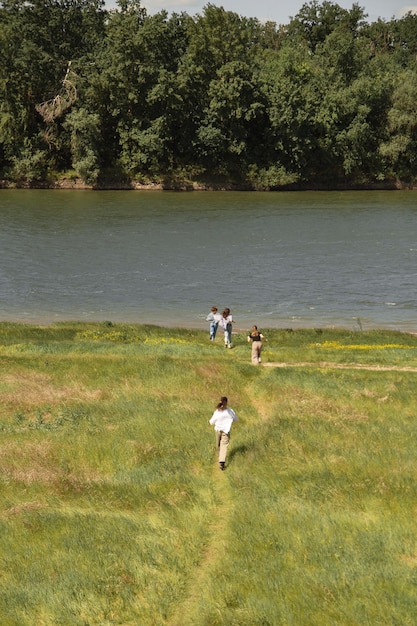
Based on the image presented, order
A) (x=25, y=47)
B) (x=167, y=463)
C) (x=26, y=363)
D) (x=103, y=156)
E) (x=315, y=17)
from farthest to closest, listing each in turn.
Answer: (x=315, y=17) < (x=103, y=156) < (x=25, y=47) < (x=26, y=363) < (x=167, y=463)

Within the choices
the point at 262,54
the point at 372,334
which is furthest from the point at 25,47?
the point at 372,334

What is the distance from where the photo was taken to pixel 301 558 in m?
17.9

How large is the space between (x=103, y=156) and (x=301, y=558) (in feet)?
383

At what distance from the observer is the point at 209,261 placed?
70.0 metres

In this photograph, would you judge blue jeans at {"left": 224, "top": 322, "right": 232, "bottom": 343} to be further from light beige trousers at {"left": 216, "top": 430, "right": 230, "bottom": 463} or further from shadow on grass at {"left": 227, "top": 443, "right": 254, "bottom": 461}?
light beige trousers at {"left": 216, "top": 430, "right": 230, "bottom": 463}

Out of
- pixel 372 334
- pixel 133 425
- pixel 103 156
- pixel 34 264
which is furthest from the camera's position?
pixel 103 156

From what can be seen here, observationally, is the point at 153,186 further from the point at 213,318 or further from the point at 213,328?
the point at 213,318

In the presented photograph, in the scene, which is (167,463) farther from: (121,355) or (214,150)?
(214,150)

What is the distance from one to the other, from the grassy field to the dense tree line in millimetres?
93069

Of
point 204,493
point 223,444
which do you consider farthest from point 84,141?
point 204,493

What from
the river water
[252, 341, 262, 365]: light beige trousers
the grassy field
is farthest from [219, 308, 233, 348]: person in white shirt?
the river water

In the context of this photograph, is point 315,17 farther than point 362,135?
Yes

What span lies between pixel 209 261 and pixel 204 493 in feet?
163

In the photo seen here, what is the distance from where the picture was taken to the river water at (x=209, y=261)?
53.7m
